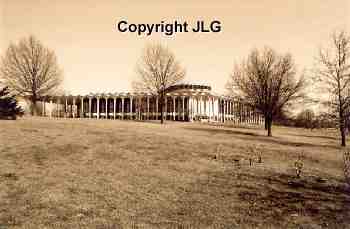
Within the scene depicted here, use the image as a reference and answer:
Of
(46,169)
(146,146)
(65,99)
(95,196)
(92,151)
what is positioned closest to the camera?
(95,196)

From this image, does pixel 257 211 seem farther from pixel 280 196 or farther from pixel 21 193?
pixel 21 193

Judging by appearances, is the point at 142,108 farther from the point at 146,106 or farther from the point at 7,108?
the point at 7,108

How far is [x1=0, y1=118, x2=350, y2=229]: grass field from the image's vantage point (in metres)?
11.2

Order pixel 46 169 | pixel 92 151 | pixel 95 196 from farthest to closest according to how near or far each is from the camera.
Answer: pixel 92 151, pixel 46 169, pixel 95 196

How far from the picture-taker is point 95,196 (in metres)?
13.0

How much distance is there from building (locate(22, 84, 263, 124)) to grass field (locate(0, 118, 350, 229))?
55.5 m

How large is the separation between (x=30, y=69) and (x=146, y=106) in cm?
4036

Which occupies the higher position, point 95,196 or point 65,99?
point 65,99

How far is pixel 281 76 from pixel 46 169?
28169 millimetres

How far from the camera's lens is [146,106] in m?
82.2

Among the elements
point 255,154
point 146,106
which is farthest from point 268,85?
point 146,106

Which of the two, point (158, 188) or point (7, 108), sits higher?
point (7, 108)

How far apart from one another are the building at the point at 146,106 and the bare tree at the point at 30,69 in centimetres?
3388

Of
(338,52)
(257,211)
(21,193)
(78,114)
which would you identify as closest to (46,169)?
(21,193)
